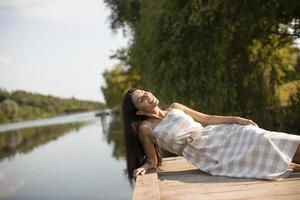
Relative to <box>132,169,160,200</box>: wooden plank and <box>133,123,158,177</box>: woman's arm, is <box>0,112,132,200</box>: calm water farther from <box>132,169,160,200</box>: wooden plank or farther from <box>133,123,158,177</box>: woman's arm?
<box>132,169,160,200</box>: wooden plank

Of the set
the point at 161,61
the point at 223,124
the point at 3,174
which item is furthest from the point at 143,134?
the point at 3,174

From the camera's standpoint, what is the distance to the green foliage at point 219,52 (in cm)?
1148

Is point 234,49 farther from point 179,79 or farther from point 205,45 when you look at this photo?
point 179,79

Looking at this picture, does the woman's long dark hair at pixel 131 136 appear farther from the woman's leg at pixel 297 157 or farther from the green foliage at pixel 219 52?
the green foliage at pixel 219 52

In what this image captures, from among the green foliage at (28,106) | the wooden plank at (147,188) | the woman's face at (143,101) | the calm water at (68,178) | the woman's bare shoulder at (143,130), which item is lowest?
the green foliage at (28,106)

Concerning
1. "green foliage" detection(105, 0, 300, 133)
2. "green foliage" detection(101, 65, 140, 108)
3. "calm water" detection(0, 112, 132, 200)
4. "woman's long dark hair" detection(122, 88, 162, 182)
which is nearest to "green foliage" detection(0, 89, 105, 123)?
"green foliage" detection(101, 65, 140, 108)

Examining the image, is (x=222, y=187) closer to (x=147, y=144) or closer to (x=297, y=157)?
(x=297, y=157)

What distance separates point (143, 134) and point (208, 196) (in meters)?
1.34

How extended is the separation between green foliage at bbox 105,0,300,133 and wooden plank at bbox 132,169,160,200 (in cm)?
735

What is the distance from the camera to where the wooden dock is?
11.7ft

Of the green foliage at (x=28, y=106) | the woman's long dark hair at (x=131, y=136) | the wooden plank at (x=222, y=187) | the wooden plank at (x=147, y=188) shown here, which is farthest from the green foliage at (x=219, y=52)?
the green foliage at (x=28, y=106)

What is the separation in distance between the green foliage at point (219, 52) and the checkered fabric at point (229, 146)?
22.4ft

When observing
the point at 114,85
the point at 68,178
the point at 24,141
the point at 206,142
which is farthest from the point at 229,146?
the point at 114,85

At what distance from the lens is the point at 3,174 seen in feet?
67.5
